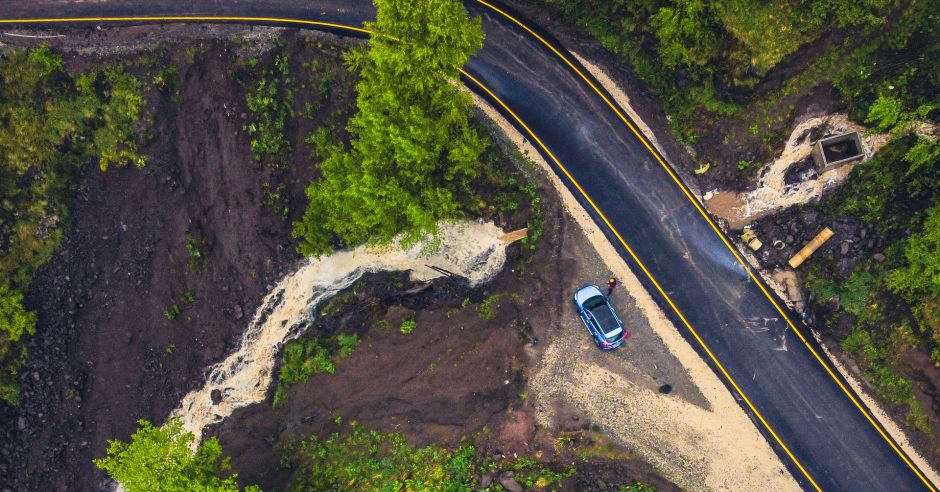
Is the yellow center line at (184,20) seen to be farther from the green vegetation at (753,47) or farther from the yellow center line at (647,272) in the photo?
the green vegetation at (753,47)

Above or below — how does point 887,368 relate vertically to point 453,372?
below

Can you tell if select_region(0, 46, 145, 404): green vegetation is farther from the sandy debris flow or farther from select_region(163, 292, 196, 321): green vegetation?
the sandy debris flow

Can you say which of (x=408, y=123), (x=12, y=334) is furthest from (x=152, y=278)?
(x=408, y=123)

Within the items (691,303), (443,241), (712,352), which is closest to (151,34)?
(443,241)

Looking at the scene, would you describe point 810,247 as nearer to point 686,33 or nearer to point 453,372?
point 686,33

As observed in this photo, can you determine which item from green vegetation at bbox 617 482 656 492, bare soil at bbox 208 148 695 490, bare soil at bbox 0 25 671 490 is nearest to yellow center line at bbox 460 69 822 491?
bare soil at bbox 208 148 695 490

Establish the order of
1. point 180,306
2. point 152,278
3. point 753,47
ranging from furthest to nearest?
point 152,278, point 180,306, point 753,47
